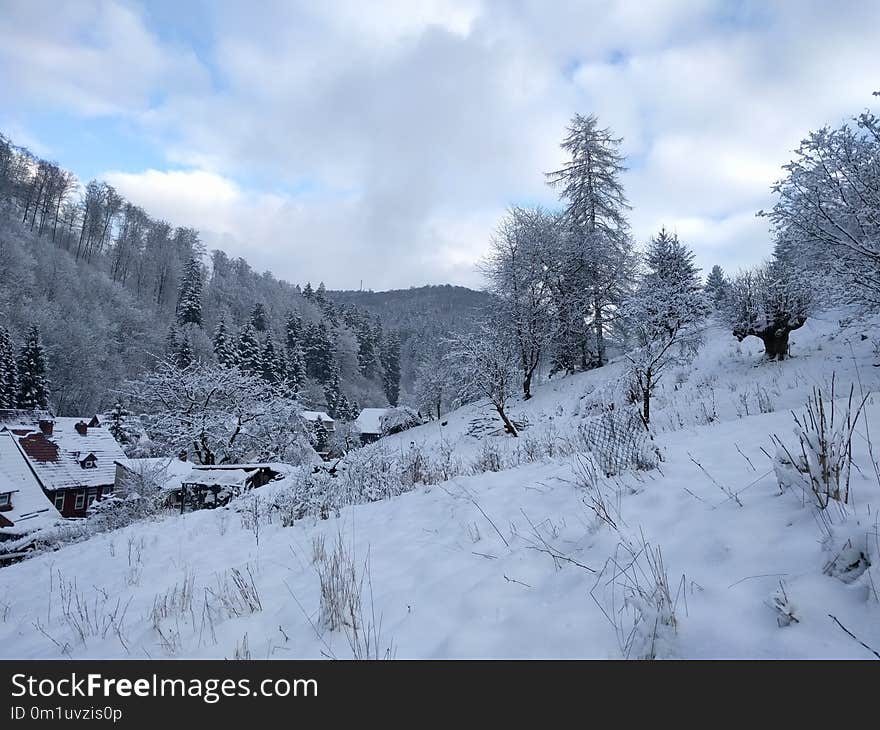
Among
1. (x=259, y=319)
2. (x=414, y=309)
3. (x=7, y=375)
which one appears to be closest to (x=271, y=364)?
(x=259, y=319)

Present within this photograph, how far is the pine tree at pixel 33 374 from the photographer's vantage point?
117 ft

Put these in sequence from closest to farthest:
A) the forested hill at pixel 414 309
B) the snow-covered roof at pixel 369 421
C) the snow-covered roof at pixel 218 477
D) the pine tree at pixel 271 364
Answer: the snow-covered roof at pixel 218 477
the pine tree at pixel 271 364
the snow-covered roof at pixel 369 421
the forested hill at pixel 414 309

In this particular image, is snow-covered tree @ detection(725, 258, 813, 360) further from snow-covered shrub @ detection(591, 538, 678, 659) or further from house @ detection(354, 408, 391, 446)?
house @ detection(354, 408, 391, 446)

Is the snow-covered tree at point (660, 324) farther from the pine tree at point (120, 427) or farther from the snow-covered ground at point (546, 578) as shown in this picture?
the pine tree at point (120, 427)

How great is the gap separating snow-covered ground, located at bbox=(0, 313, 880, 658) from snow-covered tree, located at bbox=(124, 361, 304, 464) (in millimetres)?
16391

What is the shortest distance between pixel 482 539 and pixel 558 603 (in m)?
1.41

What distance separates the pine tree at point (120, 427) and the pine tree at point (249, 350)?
1249cm

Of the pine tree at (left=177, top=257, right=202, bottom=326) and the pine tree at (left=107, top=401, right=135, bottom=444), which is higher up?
the pine tree at (left=177, top=257, right=202, bottom=326)

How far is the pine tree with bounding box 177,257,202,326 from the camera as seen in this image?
188ft

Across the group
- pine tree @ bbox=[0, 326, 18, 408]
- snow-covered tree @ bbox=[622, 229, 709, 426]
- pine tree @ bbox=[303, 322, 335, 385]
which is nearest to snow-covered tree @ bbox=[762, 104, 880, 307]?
snow-covered tree @ bbox=[622, 229, 709, 426]

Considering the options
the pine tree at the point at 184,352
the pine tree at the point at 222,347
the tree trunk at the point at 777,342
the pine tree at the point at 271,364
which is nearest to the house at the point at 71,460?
the pine tree at the point at 184,352

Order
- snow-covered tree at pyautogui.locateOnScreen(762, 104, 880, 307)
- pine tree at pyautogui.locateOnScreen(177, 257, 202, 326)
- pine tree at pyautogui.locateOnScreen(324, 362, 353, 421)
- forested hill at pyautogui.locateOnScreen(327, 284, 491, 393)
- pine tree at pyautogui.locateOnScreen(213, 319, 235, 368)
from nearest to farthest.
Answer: snow-covered tree at pyautogui.locateOnScreen(762, 104, 880, 307)
pine tree at pyautogui.locateOnScreen(213, 319, 235, 368)
pine tree at pyautogui.locateOnScreen(177, 257, 202, 326)
pine tree at pyautogui.locateOnScreen(324, 362, 353, 421)
forested hill at pyautogui.locateOnScreen(327, 284, 491, 393)

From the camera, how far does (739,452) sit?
13.2 ft

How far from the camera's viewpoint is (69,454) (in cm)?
2828
